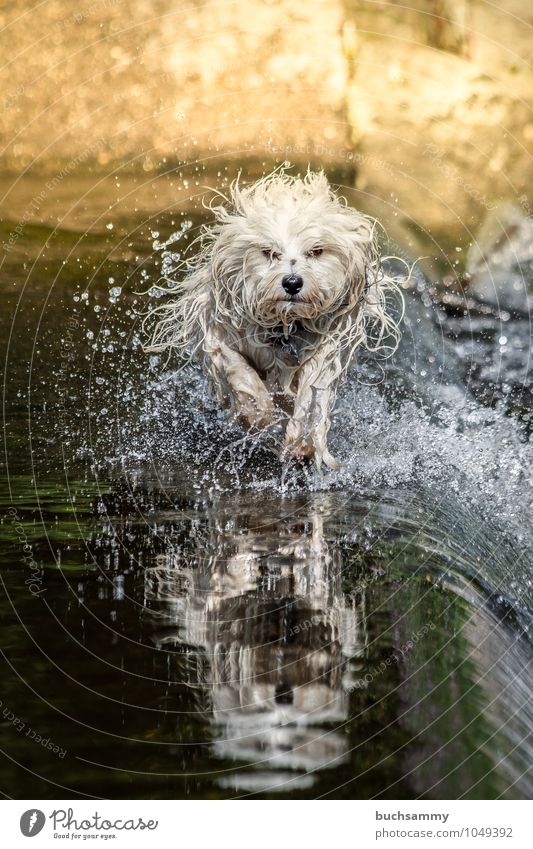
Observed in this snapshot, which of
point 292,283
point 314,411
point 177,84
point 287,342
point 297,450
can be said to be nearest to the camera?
point 292,283

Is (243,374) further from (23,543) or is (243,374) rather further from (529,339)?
(529,339)

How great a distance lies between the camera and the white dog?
5754 millimetres

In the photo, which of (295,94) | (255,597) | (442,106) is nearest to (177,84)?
(295,94)

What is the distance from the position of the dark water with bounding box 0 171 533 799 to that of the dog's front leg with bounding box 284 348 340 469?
24cm

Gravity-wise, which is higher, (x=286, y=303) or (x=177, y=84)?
(x=177, y=84)

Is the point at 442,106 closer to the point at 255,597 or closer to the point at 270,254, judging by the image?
the point at 270,254

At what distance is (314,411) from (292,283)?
0.89m

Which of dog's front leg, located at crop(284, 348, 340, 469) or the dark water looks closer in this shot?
the dark water

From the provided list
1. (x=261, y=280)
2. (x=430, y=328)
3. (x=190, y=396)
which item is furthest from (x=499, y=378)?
(x=261, y=280)

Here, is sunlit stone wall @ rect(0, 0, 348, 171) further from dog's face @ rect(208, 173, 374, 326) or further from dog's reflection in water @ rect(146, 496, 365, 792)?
dog's reflection in water @ rect(146, 496, 365, 792)

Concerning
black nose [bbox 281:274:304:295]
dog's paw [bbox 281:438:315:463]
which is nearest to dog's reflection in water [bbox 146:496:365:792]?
dog's paw [bbox 281:438:315:463]

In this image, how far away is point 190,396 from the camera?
715 cm

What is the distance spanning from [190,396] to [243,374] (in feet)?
3.37

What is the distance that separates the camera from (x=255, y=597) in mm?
4031
